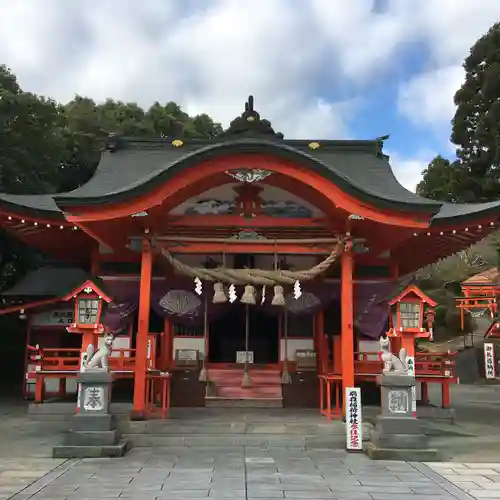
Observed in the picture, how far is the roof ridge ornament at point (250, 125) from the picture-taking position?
37.7ft

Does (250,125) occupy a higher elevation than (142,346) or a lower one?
higher

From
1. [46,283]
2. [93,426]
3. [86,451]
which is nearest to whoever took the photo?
[86,451]

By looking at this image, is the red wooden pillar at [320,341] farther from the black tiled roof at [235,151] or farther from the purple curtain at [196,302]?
the black tiled roof at [235,151]

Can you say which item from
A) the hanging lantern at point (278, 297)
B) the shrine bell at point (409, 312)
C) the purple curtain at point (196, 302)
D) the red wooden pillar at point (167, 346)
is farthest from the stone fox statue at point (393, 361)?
the red wooden pillar at point (167, 346)

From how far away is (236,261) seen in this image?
12.9 meters

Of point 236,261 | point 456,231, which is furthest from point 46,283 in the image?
point 456,231

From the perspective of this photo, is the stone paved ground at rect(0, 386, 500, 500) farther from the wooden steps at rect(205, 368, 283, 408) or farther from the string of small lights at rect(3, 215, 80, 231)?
the string of small lights at rect(3, 215, 80, 231)

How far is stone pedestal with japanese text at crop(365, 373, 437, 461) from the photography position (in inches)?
307

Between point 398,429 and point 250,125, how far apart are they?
6.83 meters

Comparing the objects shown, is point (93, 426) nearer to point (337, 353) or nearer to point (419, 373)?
point (337, 353)

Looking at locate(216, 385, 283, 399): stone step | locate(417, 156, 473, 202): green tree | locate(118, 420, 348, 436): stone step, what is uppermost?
locate(417, 156, 473, 202): green tree

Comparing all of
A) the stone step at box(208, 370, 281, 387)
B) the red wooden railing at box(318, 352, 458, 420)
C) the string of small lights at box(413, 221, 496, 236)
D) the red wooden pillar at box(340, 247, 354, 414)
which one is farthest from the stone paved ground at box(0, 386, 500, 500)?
the stone step at box(208, 370, 281, 387)

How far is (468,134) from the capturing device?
118 ft

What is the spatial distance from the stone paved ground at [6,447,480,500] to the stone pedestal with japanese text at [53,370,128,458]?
235 millimetres
